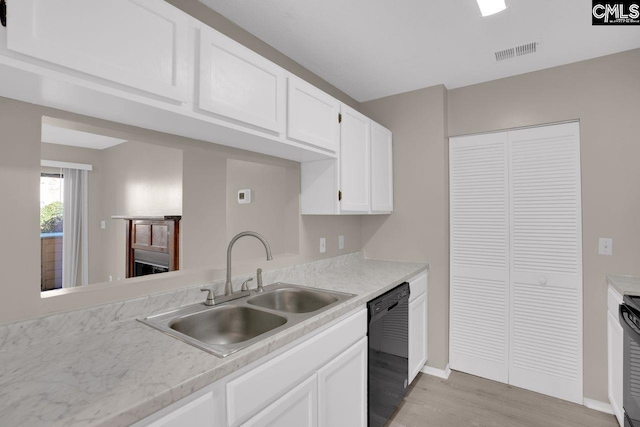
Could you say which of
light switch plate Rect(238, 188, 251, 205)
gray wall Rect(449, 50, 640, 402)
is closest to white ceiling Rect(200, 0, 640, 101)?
gray wall Rect(449, 50, 640, 402)

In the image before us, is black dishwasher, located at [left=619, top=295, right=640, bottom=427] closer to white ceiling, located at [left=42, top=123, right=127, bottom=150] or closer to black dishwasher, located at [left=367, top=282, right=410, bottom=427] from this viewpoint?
black dishwasher, located at [left=367, top=282, right=410, bottom=427]

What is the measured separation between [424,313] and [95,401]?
2.40 metres

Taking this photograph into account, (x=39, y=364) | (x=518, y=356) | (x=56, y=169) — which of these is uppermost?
(x=56, y=169)

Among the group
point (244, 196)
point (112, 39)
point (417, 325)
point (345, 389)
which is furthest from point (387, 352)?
point (112, 39)

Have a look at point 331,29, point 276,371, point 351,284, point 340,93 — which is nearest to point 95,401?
point 276,371

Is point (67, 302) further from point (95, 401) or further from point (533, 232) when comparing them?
point (533, 232)

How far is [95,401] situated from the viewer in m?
Answer: 0.75

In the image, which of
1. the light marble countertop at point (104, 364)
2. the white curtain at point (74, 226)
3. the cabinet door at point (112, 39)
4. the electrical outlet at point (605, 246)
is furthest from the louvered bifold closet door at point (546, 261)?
the white curtain at point (74, 226)

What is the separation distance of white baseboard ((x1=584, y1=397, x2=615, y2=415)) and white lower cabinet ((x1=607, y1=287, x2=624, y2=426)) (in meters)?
0.06

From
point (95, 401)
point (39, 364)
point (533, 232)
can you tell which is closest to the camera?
point (95, 401)

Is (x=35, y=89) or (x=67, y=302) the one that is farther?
(x=67, y=302)

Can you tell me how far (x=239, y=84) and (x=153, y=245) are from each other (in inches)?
118

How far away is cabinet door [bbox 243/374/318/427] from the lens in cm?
109

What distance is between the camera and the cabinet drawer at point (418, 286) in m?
2.37
